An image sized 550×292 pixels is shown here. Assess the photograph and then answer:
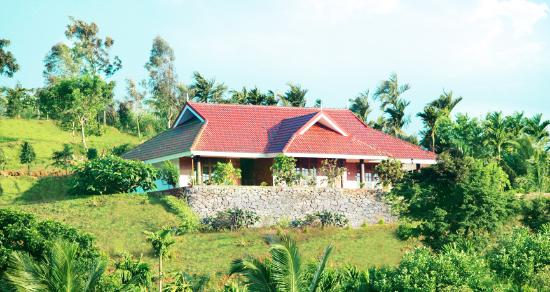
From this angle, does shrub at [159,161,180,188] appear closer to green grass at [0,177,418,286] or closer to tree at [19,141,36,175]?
green grass at [0,177,418,286]

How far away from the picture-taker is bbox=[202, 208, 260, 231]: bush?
3888 centimetres

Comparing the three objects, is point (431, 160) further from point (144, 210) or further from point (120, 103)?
point (120, 103)

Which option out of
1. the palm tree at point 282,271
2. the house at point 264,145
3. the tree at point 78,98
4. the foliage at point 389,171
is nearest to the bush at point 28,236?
the palm tree at point 282,271

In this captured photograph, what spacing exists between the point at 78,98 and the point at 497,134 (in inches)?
896

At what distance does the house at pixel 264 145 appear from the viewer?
145 ft

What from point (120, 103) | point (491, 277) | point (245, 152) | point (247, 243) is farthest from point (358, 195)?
point (120, 103)

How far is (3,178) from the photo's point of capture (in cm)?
4731

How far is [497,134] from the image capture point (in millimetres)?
51000

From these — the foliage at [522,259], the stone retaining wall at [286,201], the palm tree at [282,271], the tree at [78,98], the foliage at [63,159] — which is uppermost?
the tree at [78,98]

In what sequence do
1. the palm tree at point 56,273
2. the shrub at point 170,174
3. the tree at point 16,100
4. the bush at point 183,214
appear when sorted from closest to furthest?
1. the palm tree at point 56,273
2. the bush at point 183,214
3. the shrub at point 170,174
4. the tree at point 16,100

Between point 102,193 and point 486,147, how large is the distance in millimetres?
21623

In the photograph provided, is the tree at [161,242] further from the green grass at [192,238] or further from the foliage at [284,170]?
the foliage at [284,170]

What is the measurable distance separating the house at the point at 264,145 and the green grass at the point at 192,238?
4.55m

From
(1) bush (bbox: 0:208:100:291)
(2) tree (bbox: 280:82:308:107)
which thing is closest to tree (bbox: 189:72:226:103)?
(2) tree (bbox: 280:82:308:107)
